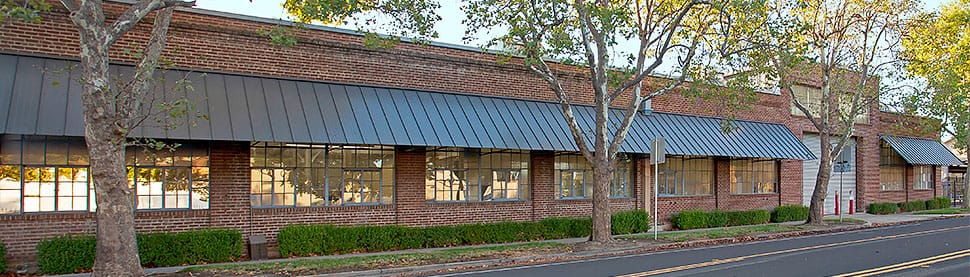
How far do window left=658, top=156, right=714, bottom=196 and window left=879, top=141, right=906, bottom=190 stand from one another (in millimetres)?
14783

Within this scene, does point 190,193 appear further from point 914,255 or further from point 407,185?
point 914,255

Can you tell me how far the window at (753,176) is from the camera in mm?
25000

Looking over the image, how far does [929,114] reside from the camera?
25.9 m

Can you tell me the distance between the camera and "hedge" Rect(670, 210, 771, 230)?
21781 mm

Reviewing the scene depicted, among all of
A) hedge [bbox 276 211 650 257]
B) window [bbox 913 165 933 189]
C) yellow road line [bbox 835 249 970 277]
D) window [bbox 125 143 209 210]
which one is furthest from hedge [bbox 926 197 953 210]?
window [bbox 125 143 209 210]

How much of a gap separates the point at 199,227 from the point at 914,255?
612 inches

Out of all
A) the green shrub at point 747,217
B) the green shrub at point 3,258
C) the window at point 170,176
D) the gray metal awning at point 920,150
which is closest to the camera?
the green shrub at point 3,258

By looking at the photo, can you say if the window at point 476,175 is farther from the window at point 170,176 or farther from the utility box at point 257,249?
the window at point 170,176

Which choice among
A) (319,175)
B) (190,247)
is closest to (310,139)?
(319,175)

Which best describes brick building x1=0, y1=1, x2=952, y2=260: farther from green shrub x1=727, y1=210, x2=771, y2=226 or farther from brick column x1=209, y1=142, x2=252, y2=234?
green shrub x1=727, y1=210, x2=771, y2=226

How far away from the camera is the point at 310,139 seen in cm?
1386

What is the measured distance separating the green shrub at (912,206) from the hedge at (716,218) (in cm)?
1346

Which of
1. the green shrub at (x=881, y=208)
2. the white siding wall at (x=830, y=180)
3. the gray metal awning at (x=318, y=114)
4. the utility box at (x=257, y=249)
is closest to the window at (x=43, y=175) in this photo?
the gray metal awning at (x=318, y=114)

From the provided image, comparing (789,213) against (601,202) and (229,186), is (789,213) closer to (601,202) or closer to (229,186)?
(601,202)
